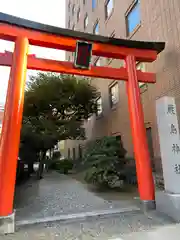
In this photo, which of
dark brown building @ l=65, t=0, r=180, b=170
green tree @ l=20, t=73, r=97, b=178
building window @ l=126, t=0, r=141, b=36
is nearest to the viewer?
dark brown building @ l=65, t=0, r=180, b=170

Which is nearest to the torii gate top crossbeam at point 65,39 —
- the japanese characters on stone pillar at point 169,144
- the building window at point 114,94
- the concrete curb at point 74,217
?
the japanese characters on stone pillar at point 169,144

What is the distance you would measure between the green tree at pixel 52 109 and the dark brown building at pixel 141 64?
4.90 feet

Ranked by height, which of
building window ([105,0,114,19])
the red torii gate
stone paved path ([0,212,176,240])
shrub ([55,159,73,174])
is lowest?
stone paved path ([0,212,176,240])

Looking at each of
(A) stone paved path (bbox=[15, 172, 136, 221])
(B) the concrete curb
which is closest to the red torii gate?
(B) the concrete curb

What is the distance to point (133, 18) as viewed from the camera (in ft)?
35.6

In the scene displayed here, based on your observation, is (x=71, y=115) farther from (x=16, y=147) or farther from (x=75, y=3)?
(x=75, y=3)

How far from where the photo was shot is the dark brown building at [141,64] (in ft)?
24.5

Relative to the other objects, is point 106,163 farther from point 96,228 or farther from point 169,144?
point 96,228

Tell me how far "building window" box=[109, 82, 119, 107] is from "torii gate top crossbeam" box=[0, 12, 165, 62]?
5.61 metres

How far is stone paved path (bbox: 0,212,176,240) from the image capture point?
4000mm

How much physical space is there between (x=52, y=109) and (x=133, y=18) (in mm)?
7559

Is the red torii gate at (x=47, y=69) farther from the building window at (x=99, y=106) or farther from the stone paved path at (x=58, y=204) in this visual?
the building window at (x=99, y=106)

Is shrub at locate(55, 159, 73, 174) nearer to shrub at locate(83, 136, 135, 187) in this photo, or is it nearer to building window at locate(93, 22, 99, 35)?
shrub at locate(83, 136, 135, 187)

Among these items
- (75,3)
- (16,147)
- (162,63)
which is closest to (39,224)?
(16,147)
